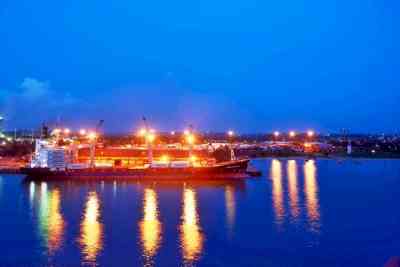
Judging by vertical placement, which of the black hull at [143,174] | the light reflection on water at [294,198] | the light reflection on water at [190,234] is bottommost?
the light reflection on water at [190,234]

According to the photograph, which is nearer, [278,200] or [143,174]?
[278,200]

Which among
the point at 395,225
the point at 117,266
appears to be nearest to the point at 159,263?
the point at 117,266

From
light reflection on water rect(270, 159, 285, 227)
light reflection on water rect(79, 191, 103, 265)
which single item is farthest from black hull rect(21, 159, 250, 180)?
light reflection on water rect(79, 191, 103, 265)

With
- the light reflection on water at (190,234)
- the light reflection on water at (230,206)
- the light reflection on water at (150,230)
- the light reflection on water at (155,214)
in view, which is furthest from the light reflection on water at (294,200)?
the light reflection on water at (150,230)

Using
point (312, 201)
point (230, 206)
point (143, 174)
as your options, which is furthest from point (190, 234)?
point (143, 174)

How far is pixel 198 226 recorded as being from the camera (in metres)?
9.54

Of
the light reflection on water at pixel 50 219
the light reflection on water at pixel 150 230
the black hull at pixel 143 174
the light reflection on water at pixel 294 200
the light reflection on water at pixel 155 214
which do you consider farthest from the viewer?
the black hull at pixel 143 174

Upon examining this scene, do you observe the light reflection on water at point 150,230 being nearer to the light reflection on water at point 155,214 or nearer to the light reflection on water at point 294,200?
the light reflection on water at point 155,214

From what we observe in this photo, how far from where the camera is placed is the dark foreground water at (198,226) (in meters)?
A: 7.34

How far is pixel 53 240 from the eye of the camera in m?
8.27

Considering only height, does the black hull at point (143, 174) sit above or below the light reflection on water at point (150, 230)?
above

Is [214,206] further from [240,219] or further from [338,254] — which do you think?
[338,254]

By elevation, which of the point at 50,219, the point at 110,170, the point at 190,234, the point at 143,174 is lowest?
the point at 190,234

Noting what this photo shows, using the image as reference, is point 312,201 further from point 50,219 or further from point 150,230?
point 50,219
